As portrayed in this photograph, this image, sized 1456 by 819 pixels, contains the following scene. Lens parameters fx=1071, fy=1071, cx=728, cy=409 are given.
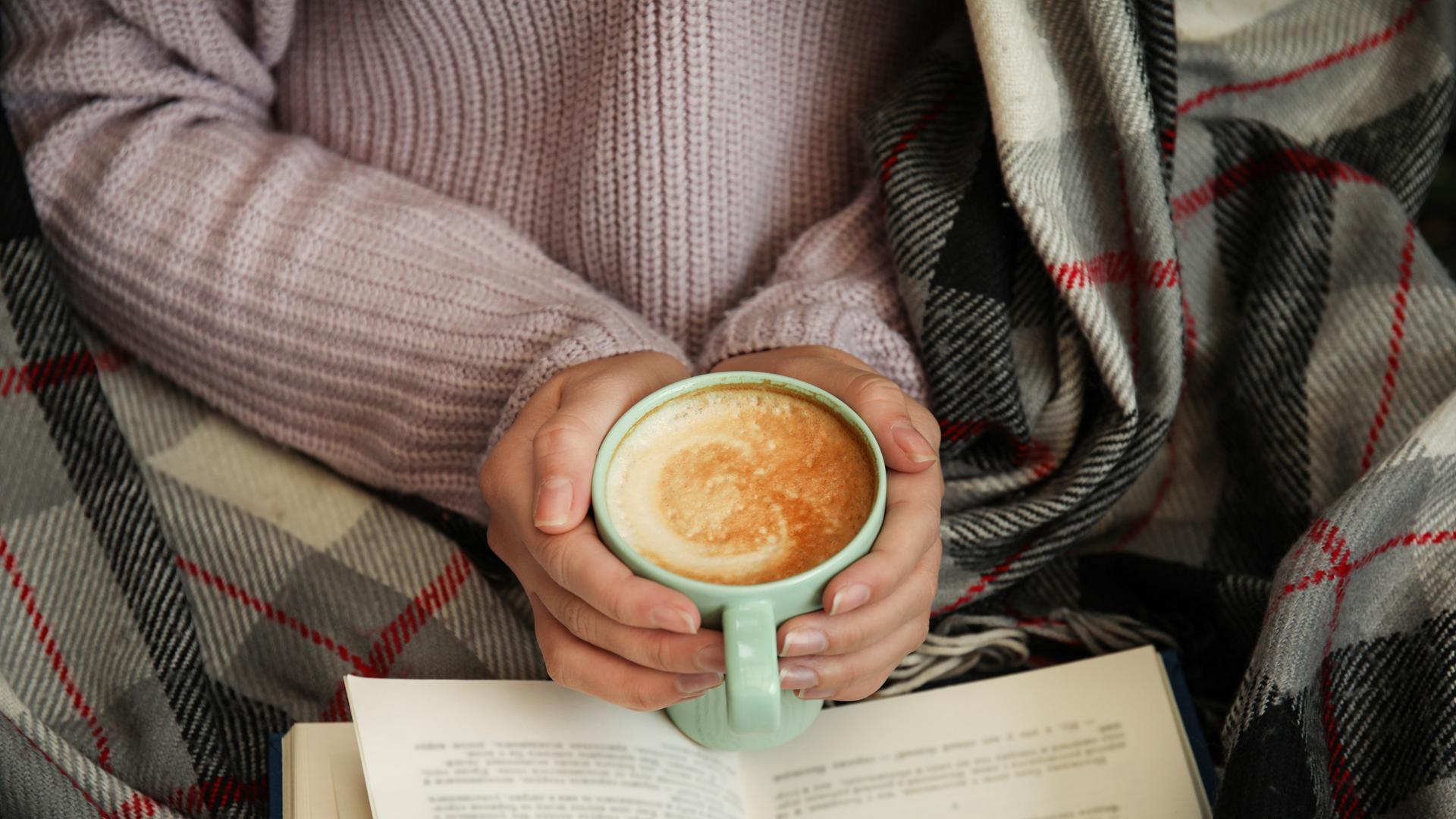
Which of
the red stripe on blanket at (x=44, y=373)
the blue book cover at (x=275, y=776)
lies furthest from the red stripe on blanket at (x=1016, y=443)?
the red stripe on blanket at (x=44, y=373)

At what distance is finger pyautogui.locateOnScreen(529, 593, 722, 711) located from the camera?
20.6 inches

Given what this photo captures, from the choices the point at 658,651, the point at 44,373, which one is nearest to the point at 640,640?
the point at 658,651

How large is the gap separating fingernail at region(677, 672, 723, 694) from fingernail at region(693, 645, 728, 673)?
2 centimetres

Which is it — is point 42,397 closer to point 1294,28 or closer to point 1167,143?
point 1167,143

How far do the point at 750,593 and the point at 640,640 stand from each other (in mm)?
73

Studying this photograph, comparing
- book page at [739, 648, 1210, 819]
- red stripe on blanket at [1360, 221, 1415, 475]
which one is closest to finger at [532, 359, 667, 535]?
book page at [739, 648, 1210, 819]

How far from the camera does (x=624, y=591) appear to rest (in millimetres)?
485

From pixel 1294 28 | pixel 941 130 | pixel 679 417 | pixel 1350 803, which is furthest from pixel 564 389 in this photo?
pixel 1294 28

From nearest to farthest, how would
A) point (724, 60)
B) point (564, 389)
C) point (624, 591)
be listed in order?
1. point (624, 591)
2. point (564, 389)
3. point (724, 60)

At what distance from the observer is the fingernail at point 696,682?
0.51 meters

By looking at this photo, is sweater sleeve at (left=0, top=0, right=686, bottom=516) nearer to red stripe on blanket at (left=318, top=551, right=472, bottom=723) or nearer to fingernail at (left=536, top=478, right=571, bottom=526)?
red stripe on blanket at (left=318, top=551, right=472, bottom=723)

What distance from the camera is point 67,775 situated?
56 cm

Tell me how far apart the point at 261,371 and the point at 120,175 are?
0.55ft

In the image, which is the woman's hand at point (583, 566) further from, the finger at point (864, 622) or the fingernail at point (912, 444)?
the fingernail at point (912, 444)
